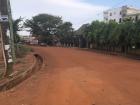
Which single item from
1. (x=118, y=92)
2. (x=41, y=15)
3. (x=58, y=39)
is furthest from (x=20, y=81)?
(x=41, y=15)

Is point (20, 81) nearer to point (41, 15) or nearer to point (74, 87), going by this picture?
point (74, 87)

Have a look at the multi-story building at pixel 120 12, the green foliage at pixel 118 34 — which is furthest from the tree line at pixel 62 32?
the multi-story building at pixel 120 12

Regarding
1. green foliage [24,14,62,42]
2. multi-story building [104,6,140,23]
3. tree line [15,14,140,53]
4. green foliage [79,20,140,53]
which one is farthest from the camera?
green foliage [24,14,62,42]

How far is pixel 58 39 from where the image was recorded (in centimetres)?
9594

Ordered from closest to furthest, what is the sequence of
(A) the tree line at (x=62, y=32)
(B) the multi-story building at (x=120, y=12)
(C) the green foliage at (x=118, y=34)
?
(C) the green foliage at (x=118, y=34) → (A) the tree line at (x=62, y=32) → (B) the multi-story building at (x=120, y=12)

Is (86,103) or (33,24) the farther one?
(33,24)

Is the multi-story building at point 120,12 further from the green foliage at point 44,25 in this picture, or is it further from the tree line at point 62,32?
the green foliage at point 44,25

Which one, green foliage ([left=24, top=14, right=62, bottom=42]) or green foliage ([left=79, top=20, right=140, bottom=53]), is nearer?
green foliage ([left=79, top=20, right=140, bottom=53])

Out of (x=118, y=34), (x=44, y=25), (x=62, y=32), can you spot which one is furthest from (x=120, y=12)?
(x=118, y=34)

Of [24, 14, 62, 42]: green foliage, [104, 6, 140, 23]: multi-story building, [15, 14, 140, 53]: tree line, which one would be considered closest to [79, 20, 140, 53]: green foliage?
[15, 14, 140, 53]: tree line

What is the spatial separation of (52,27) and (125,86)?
84.0m

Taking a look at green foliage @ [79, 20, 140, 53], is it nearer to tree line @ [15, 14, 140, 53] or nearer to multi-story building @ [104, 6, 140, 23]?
tree line @ [15, 14, 140, 53]

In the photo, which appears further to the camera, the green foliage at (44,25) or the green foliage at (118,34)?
the green foliage at (44,25)

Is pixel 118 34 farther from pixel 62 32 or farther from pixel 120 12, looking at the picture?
pixel 62 32
